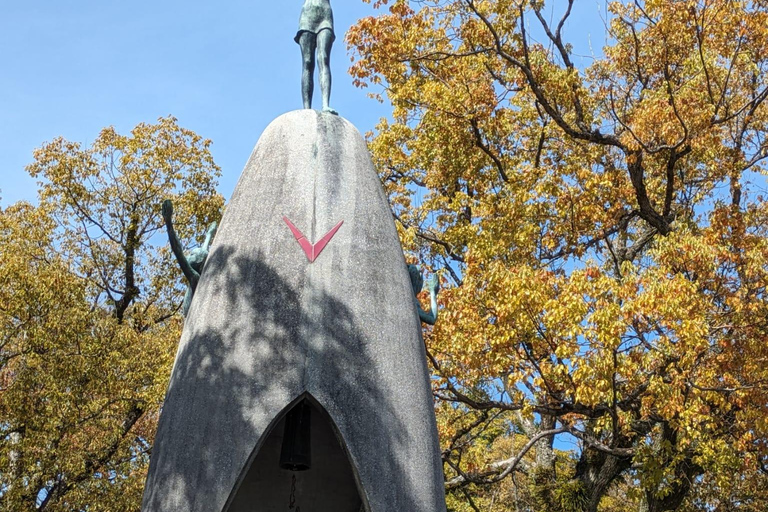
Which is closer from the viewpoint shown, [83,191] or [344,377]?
[344,377]

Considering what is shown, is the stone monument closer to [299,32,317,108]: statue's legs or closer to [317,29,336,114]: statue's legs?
[317,29,336,114]: statue's legs

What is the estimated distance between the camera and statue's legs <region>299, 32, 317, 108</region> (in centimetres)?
645

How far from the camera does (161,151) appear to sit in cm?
1855

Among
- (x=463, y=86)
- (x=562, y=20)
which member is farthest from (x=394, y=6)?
(x=562, y=20)

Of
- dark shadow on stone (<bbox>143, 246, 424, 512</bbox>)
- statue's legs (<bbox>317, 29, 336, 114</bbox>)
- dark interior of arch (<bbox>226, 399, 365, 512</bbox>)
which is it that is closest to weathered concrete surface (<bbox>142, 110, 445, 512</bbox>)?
dark shadow on stone (<bbox>143, 246, 424, 512</bbox>)

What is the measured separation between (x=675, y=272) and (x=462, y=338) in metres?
3.19

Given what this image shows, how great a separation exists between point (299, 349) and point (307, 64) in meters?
2.55

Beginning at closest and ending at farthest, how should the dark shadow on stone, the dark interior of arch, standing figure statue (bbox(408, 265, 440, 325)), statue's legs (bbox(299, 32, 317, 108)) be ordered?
the dark shadow on stone → standing figure statue (bbox(408, 265, 440, 325)) → statue's legs (bbox(299, 32, 317, 108)) → the dark interior of arch

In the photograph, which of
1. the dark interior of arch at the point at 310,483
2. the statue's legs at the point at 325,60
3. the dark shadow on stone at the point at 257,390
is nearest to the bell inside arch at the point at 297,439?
the dark interior of arch at the point at 310,483

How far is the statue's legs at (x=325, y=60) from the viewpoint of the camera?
6301 millimetres

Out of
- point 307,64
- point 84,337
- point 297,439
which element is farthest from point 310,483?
point 84,337

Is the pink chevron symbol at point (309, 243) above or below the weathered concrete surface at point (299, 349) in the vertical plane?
above

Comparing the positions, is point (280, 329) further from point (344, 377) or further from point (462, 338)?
point (462, 338)

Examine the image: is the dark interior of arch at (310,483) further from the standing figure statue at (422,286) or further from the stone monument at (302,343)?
the standing figure statue at (422,286)
